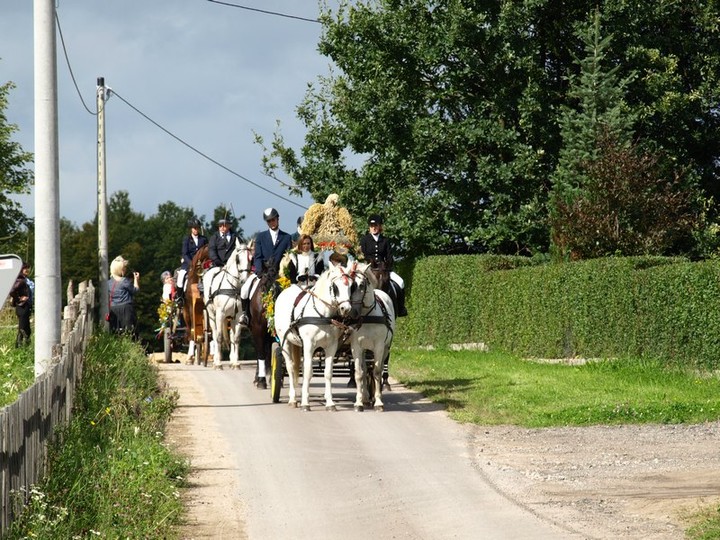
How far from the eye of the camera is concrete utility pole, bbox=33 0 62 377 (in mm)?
14242

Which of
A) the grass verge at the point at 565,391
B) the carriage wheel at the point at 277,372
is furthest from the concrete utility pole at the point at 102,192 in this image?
the carriage wheel at the point at 277,372

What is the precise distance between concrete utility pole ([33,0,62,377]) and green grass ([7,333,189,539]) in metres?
1.21

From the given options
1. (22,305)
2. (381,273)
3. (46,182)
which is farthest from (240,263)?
(46,182)

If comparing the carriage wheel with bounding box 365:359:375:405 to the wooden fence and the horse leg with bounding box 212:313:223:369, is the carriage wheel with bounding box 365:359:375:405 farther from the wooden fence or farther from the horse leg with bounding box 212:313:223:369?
the horse leg with bounding box 212:313:223:369

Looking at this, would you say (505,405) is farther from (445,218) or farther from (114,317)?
(445,218)

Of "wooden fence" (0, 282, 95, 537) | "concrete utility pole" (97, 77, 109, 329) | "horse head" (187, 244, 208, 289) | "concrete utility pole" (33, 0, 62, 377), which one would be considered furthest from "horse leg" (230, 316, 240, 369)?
"concrete utility pole" (33, 0, 62, 377)

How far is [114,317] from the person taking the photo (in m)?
26.7

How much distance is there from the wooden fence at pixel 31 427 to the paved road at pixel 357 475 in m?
1.88

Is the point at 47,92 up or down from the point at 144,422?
up

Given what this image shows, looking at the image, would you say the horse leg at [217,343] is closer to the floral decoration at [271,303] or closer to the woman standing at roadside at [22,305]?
the woman standing at roadside at [22,305]

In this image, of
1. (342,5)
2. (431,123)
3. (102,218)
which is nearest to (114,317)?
(102,218)

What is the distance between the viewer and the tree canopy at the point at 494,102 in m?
33.7

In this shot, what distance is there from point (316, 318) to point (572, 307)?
9.17 metres

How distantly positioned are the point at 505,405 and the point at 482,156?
1667cm
